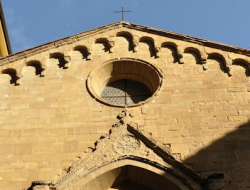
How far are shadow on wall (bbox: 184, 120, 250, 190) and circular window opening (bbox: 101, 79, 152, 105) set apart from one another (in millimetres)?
3097

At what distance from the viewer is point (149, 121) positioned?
10266 mm

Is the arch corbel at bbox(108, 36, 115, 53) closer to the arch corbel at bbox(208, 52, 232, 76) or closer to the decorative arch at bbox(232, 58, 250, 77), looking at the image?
the arch corbel at bbox(208, 52, 232, 76)

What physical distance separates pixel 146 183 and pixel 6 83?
5.35 meters

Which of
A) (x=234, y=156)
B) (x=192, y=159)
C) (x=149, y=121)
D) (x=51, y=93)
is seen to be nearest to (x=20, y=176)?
(x=51, y=93)

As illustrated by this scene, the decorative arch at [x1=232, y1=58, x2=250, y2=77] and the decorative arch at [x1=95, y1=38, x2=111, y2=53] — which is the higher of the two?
the decorative arch at [x1=95, y1=38, x2=111, y2=53]

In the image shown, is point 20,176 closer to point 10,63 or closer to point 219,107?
point 10,63

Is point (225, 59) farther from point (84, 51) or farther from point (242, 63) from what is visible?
point (84, 51)

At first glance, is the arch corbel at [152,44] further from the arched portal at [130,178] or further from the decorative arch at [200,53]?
the arched portal at [130,178]

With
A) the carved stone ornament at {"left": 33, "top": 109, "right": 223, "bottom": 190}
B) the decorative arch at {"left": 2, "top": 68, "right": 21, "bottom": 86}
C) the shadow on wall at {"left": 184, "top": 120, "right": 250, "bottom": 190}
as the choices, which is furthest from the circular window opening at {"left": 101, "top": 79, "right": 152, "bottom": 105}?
the shadow on wall at {"left": 184, "top": 120, "right": 250, "bottom": 190}

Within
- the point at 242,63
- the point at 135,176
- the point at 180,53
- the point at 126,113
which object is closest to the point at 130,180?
the point at 135,176

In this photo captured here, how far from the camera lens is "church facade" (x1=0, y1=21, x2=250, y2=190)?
9.23 m

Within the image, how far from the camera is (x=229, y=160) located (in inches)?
365

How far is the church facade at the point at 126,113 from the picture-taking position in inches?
363

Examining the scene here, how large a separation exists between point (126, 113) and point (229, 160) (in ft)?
9.65
